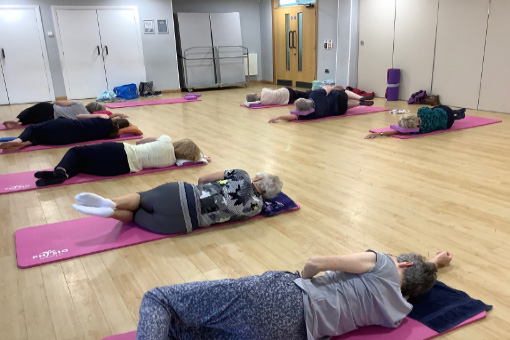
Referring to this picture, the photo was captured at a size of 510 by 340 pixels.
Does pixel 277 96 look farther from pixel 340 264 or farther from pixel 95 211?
pixel 340 264

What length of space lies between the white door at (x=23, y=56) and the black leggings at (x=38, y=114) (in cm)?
390

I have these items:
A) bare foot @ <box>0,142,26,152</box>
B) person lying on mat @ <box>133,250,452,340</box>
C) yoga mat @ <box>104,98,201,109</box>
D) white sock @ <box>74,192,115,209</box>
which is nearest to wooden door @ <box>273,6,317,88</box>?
yoga mat @ <box>104,98,201,109</box>

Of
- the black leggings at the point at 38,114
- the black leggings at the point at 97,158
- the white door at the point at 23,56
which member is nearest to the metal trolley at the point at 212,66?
the white door at the point at 23,56

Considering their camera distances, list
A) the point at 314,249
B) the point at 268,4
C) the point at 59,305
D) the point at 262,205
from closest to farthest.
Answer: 1. the point at 59,305
2. the point at 314,249
3. the point at 262,205
4. the point at 268,4

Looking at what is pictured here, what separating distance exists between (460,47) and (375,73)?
1962 millimetres

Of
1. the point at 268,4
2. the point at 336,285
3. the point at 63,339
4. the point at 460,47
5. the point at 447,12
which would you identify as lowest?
the point at 63,339

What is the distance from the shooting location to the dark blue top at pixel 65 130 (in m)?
4.72

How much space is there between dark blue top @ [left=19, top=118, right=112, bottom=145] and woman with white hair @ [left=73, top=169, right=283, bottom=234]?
2557 mm

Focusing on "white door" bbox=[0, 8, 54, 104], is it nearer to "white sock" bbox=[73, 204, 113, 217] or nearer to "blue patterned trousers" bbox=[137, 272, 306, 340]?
"white sock" bbox=[73, 204, 113, 217]

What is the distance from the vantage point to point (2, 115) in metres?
7.64

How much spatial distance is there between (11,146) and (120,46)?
19.9 ft

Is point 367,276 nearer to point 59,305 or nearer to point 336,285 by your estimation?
point 336,285

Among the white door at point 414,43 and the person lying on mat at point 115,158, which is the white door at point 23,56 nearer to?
the person lying on mat at point 115,158

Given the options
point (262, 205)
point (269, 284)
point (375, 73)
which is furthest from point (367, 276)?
point (375, 73)
